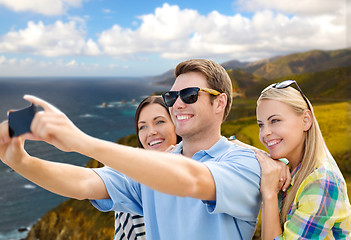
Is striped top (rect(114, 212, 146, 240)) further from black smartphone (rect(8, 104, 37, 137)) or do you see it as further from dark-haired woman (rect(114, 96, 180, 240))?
black smartphone (rect(8, 104, 37, 137))

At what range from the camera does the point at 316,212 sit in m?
2.32

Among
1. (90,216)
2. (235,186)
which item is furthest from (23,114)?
(90,216)

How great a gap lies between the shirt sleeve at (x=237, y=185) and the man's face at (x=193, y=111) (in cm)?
47

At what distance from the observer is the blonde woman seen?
2.34 metres

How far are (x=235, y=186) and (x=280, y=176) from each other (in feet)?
1.94

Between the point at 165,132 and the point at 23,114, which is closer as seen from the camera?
the point at 23,114

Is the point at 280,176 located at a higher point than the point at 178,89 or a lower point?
lower

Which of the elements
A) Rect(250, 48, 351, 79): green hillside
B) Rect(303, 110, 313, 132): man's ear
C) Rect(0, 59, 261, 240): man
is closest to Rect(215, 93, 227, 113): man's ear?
Rect(0, 59, 261, 240): man

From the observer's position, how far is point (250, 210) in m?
2.39

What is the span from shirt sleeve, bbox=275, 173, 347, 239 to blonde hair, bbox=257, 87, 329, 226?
0.43 feet

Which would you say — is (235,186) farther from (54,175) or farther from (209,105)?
(54,175)

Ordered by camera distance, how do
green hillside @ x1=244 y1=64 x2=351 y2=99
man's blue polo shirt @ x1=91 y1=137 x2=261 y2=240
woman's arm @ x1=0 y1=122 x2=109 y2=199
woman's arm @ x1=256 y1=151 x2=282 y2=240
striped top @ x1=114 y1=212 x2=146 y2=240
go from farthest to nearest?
green hillside @ x1=244 y1=64 x2=351 y2=99 → striped top @ x1=114 y1=212 x2=146 y2=240 → woman's arm @ x1=256 y1=151 x2=282 y2=240 → man's blue polo shirt @ x1=91 y1=137 x2=261 y2=240 → woman's arm @ x1=0 y1=122 x2=109 y2=199

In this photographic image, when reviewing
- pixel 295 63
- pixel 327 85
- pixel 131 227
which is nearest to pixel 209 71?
pixel 131 227

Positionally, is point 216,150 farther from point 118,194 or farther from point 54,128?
point 54,128
